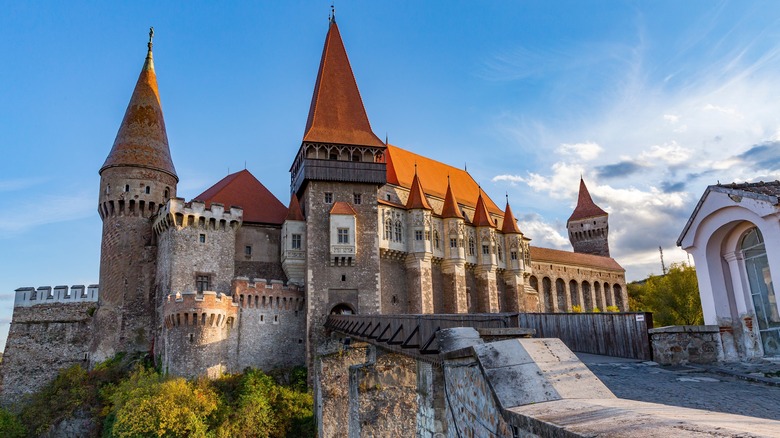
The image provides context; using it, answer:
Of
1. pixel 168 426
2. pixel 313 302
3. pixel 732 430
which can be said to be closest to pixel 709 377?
pixel 732 430

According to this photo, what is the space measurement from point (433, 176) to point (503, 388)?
113 feet

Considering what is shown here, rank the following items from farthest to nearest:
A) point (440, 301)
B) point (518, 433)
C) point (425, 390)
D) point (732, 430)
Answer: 1. point (440, 301)
2. point (425, 390)
3. point (518, 433)
4. point (732, 430)

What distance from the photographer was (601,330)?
10727 millimetres

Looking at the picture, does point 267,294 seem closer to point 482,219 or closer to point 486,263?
point 486,263

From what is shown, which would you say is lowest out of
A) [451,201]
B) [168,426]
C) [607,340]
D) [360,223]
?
[168,426]

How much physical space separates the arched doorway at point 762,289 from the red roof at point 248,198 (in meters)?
23.5

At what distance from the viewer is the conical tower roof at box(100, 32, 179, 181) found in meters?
28.6

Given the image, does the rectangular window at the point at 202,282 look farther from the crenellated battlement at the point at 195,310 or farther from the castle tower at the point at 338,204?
the castle tower at the point at 338,204

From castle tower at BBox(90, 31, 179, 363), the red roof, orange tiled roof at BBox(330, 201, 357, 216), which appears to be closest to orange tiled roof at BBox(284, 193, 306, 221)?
the red roof

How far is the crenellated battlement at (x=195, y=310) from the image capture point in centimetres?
2341

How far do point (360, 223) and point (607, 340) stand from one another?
19.3 metres

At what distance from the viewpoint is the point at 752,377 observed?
6.88 meters

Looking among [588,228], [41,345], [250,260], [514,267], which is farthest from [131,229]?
[588,228]

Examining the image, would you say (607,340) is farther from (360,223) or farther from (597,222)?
(597,222)
